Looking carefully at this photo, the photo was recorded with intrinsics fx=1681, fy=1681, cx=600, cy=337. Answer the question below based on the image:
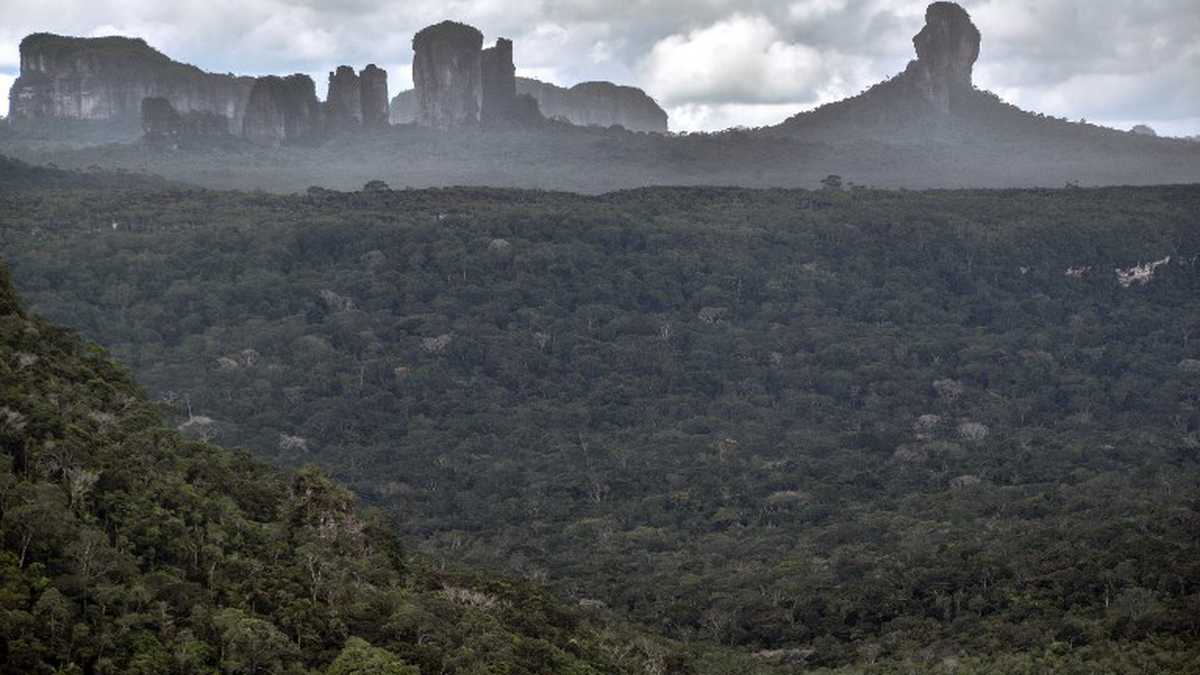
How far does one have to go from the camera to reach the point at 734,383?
11381cm

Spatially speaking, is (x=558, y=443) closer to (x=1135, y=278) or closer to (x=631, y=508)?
(x=631, y=508)

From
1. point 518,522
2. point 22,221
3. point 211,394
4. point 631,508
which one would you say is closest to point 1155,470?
point 631,508

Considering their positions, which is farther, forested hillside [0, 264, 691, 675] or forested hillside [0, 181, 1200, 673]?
forested hillside [0, 181, 1200, 673]

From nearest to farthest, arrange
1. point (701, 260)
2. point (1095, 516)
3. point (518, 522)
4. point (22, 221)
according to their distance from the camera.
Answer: point (1095, 516)
point (518, 522)
point (22, 221)
point (701, 260)

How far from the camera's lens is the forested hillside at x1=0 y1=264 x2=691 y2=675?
35.8m

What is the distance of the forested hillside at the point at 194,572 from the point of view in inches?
1407

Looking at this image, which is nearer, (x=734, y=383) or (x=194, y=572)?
(x=194, y=572)

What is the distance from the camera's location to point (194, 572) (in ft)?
136

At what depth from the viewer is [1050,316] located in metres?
133

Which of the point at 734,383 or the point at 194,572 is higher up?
the point at 194,572

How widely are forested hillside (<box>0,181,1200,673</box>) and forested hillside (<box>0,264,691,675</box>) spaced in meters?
5.24

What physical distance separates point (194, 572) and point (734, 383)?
74.9 metres

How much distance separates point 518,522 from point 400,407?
20.4 metres

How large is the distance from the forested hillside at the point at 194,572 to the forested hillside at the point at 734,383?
5.24m
